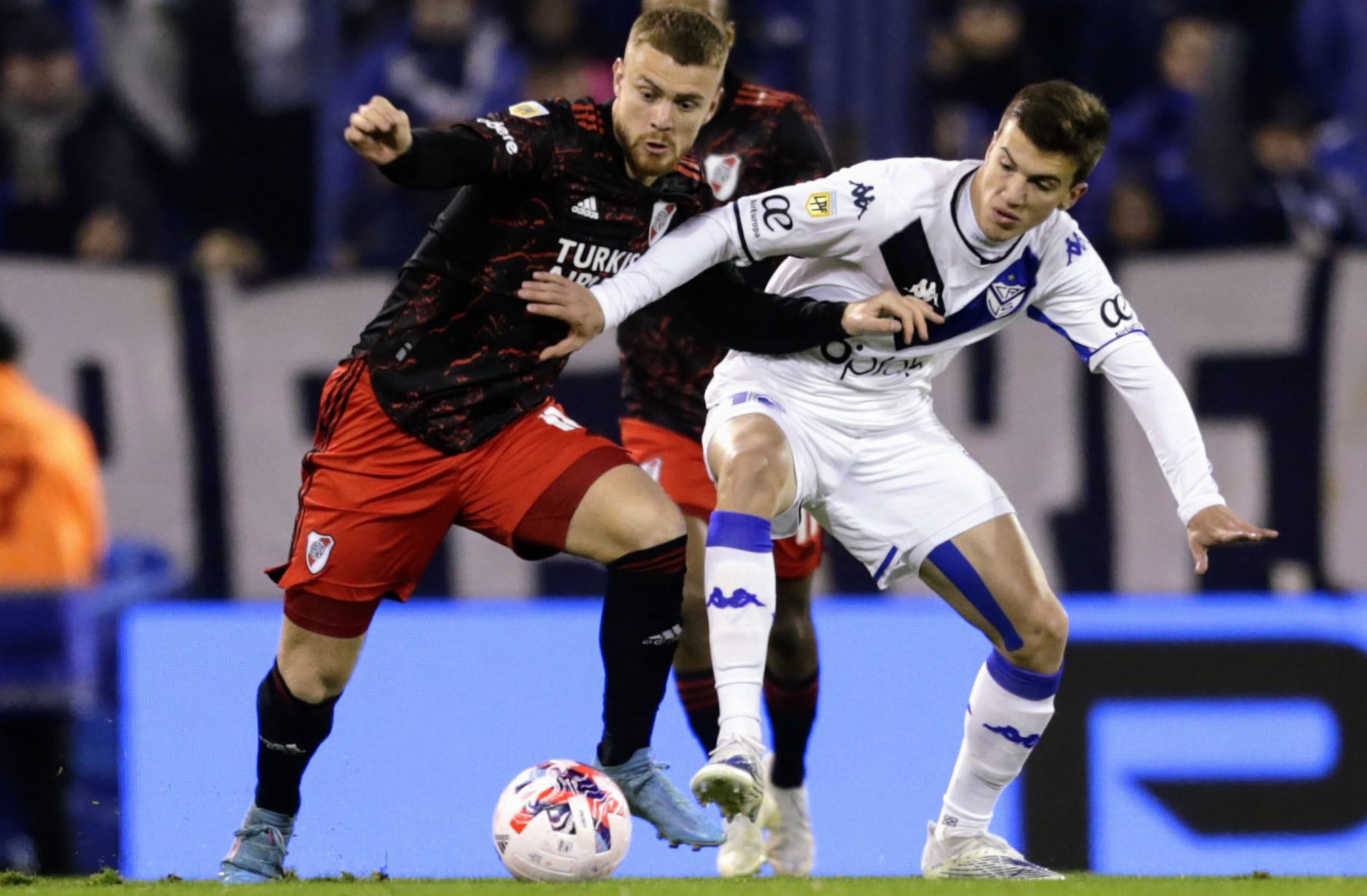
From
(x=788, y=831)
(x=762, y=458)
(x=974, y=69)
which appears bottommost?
(x=788, y=831)

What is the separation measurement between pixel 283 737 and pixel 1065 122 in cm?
238

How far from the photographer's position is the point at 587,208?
4.72m

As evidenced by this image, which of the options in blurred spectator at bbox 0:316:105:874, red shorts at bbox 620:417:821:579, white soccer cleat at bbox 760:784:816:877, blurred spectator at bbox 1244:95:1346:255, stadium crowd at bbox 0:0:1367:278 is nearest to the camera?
red shorts at bbox 620:417:821:579

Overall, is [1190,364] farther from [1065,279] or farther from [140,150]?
[140,150]

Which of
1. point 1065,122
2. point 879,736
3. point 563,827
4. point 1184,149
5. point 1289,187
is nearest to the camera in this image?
point 563,827

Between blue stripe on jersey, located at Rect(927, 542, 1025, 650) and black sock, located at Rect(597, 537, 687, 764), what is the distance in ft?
2.24

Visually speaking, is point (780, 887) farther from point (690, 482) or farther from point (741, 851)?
point (690, 482)

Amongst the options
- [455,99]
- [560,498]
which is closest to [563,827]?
[560,498]

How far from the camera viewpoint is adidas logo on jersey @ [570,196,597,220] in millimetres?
4711

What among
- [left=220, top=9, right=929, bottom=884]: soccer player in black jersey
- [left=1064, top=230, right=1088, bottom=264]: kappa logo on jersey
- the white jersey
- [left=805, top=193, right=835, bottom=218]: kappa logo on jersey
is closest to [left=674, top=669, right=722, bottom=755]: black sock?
[left=220, top=9, right=929, bottom=884]: soccer player in black jersey

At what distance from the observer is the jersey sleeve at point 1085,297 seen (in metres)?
5.02

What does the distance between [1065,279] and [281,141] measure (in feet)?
17.9


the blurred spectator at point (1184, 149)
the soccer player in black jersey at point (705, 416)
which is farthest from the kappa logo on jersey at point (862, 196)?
the blurred spectator at point (1184, 149)

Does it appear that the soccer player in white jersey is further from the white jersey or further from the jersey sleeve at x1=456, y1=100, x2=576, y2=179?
the jersey sleeve at x1=456, y1=100, x2=576, y2=179
